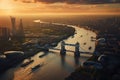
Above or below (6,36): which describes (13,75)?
below

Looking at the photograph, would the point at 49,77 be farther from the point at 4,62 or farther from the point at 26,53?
the point at 26,53

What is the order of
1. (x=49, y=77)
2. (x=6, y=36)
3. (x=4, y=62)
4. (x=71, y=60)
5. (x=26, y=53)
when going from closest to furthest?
(x=49, y=77) → (x=4, y=62) → (x=71, y=60) → (x=26, y=53) → (x=6, y=36)

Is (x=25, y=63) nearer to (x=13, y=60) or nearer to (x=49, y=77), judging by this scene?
(x=13, y=60)

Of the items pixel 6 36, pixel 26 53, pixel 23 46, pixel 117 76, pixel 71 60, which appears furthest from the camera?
pixel 6 36

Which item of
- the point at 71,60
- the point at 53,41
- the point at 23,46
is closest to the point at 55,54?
the point at 71,60

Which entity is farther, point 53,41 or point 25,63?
point 53,41

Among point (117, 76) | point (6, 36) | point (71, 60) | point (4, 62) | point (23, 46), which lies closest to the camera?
point (117, 76)

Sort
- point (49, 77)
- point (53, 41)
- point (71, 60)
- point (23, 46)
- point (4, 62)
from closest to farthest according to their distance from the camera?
point (49, 77) → point (4, 62) → point (71, 60) → point (23, 46) → point (53, 41)

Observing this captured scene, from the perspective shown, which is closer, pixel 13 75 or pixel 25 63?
pixel 13 75

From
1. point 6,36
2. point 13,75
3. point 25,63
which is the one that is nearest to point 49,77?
point 13,75
